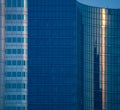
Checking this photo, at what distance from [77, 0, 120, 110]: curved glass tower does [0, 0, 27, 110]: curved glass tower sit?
1178 centimetres

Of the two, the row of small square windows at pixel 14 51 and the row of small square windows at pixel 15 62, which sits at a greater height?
the row of small square windows at pixel 14 51

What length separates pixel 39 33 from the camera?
11600cm

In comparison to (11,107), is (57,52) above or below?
above

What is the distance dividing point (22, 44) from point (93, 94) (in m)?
14.5

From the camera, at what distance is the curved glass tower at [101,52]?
Answer: 92.0 m

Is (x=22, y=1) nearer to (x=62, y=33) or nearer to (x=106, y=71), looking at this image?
(x=106, y=71)

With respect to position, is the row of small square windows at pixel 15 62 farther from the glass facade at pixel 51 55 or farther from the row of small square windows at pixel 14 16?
the glass facade at pixel 51 55

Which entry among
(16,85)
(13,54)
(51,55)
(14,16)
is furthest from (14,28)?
(51,55)

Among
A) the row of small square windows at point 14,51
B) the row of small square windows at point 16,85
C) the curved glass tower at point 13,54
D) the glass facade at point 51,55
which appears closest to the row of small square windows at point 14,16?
the curved glass tower at point 13,54

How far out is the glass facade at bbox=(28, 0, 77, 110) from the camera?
4518 inches

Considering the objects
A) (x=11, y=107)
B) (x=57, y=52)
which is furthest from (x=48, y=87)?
(x=11, y=107)

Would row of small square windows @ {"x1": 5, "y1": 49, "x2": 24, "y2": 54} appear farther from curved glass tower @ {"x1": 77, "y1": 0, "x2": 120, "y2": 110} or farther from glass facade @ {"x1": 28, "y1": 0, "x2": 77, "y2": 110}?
glass facade @ {"x1": 28, "y1": 0, "x2": 77, "y2": 110}

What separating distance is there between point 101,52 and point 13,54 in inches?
542

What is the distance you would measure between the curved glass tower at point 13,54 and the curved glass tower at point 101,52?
11.8 meters
